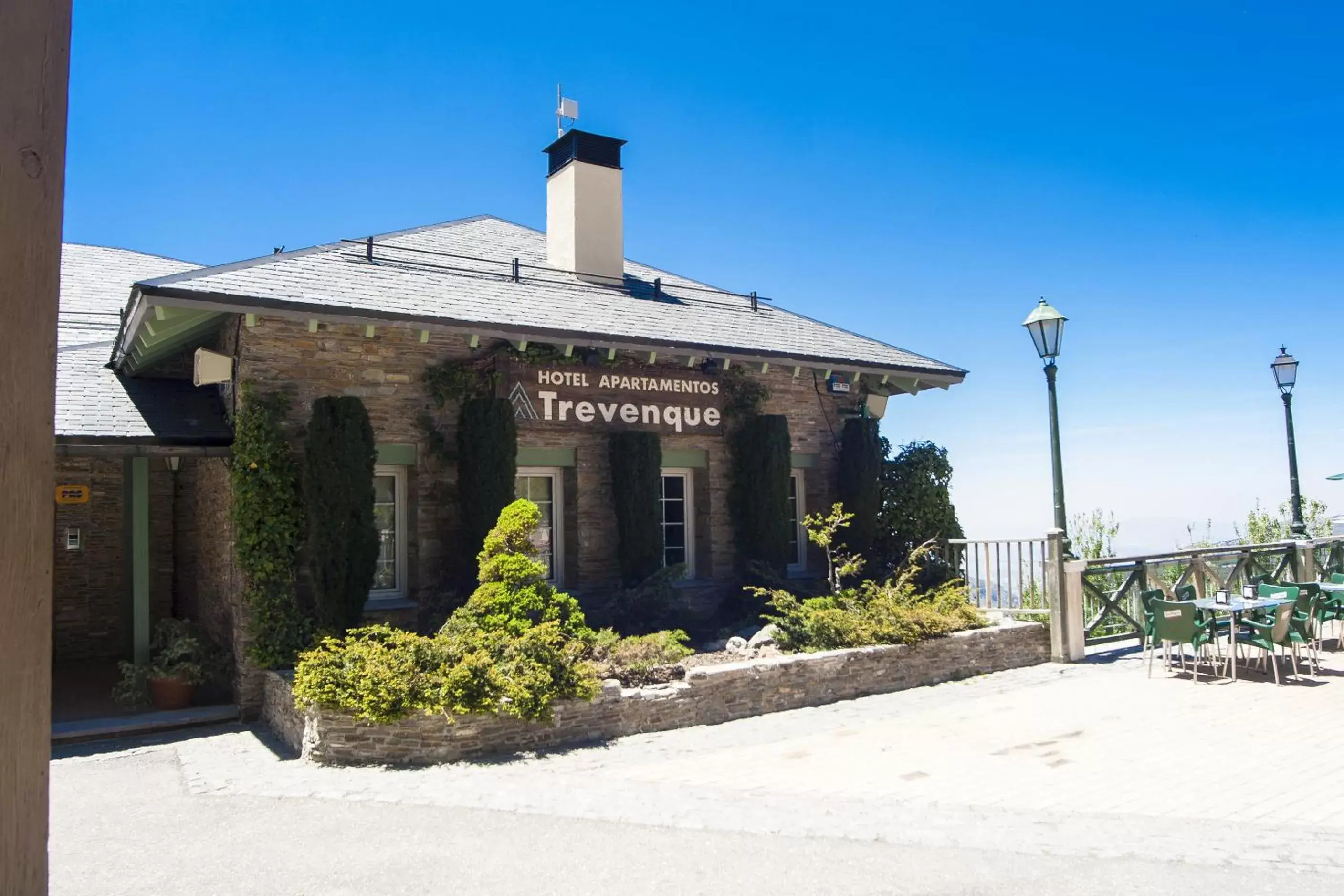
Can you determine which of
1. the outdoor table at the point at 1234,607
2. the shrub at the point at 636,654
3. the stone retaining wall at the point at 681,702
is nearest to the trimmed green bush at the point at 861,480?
the stone retaining wall at the point at 681,702

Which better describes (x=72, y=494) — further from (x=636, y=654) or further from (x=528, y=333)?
(x=636, y=654)

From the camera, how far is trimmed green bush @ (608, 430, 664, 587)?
11070 millimetres

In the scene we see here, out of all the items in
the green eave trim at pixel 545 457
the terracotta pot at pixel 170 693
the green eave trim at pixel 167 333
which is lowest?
the terracotta pot at pixel 170 693

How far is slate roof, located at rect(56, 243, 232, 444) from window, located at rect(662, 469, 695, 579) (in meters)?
5.20

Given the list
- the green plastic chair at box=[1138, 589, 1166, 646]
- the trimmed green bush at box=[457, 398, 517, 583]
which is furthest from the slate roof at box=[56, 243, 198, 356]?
the green plastic chair at box=[1138, 589, 1166, 646]

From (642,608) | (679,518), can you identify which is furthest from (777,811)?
(679,518)

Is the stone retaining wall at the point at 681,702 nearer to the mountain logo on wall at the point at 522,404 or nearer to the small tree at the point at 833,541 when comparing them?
the small tree at the point at 833,541

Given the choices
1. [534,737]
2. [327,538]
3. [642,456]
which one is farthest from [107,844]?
[642,456]

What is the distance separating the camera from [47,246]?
1.94 m

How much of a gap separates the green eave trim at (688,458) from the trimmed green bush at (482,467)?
2435 millimetres

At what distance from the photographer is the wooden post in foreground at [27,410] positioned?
182 centimetres

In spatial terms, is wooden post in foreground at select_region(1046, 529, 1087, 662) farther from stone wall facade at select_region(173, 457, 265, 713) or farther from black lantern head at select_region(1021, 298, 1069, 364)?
stone wall facade at select_region(173, 457, 265, 713)

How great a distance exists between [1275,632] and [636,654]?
243 inches

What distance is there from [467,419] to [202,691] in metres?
3.90
